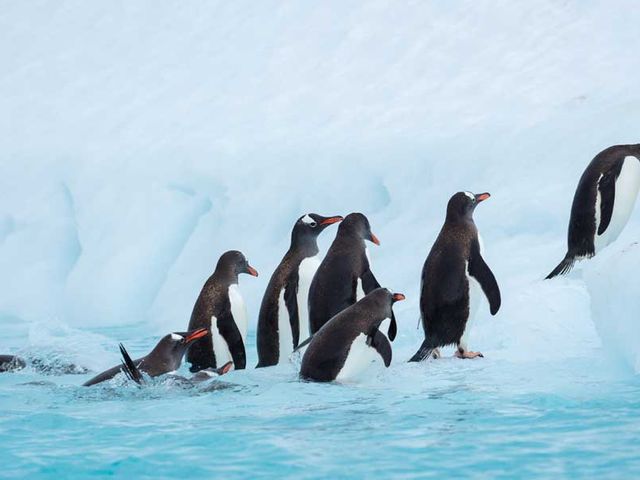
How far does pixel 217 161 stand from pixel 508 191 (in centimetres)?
282

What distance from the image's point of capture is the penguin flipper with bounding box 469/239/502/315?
547 centimetres

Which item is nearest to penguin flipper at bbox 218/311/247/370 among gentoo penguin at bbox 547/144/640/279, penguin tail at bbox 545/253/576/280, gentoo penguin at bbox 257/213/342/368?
gentoo penguin at bbox 257/213/342/368

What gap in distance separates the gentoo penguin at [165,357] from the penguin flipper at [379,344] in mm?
945

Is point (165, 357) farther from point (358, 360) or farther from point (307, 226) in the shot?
point (307, 226)

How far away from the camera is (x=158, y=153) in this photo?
399 inches

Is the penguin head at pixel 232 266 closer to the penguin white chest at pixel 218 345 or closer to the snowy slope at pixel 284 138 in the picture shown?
the penguin white chest at pixel 218 345

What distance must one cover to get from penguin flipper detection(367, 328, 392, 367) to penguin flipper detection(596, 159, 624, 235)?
6.86 ft

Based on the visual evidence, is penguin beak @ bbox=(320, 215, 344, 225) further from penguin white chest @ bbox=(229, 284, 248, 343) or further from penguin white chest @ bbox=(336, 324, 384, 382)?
penguin white chest @ bbox=(336, 324, 384, 382)

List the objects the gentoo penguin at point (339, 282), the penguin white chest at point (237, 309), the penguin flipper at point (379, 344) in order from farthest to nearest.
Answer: the penguin white chest at point (237, 309)
the gentoo penguin at point (339, 282)
the penguin flipper at point (379, 344)

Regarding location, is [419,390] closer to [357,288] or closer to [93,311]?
[357,288]

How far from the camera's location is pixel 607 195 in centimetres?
664

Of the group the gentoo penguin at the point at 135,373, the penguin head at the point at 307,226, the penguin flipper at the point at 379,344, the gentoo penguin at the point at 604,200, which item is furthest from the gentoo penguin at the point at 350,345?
the gentoo penguin at the point at 604,200

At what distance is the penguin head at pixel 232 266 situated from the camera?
659 cm

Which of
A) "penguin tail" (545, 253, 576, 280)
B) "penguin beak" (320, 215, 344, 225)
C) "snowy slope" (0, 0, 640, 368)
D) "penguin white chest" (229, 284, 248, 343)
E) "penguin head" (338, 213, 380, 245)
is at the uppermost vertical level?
"snowy slope" (0, 0, 640, 368)
